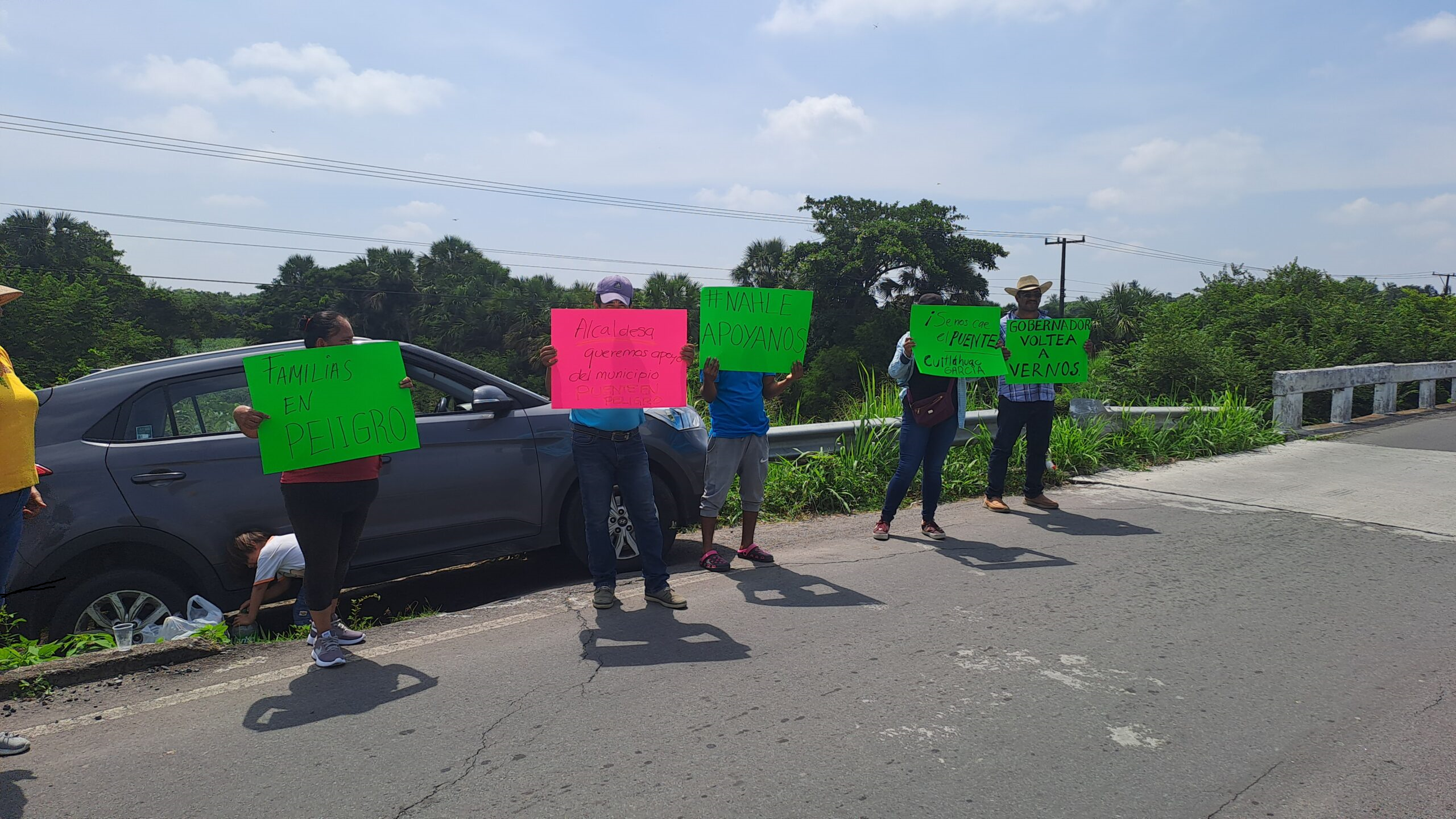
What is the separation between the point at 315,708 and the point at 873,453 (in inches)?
228

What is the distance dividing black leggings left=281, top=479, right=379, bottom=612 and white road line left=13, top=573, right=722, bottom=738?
12.8 inches

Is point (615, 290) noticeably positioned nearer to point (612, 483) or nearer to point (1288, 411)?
point (612, 483)

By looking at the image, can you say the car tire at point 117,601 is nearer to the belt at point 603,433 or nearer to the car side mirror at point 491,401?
the car side mirror at point 491,401

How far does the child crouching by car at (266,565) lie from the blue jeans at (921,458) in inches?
153

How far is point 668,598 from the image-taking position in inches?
190

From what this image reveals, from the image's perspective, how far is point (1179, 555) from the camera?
585 centimetres

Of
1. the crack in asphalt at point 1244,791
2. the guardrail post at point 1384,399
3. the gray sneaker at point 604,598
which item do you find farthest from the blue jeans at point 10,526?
the guardrail post at point 1384,399

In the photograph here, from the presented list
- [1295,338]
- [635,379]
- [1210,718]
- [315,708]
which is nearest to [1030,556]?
[1210,718]

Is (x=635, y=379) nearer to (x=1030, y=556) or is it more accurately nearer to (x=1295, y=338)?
(x=1030, y=556)

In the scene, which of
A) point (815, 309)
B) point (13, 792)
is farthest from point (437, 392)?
point (815, 309)

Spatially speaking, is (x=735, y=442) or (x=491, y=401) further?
(x=735, y=442)

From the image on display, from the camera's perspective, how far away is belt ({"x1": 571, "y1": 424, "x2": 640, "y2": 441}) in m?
4.75

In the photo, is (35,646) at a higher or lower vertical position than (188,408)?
lower

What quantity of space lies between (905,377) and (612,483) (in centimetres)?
258
